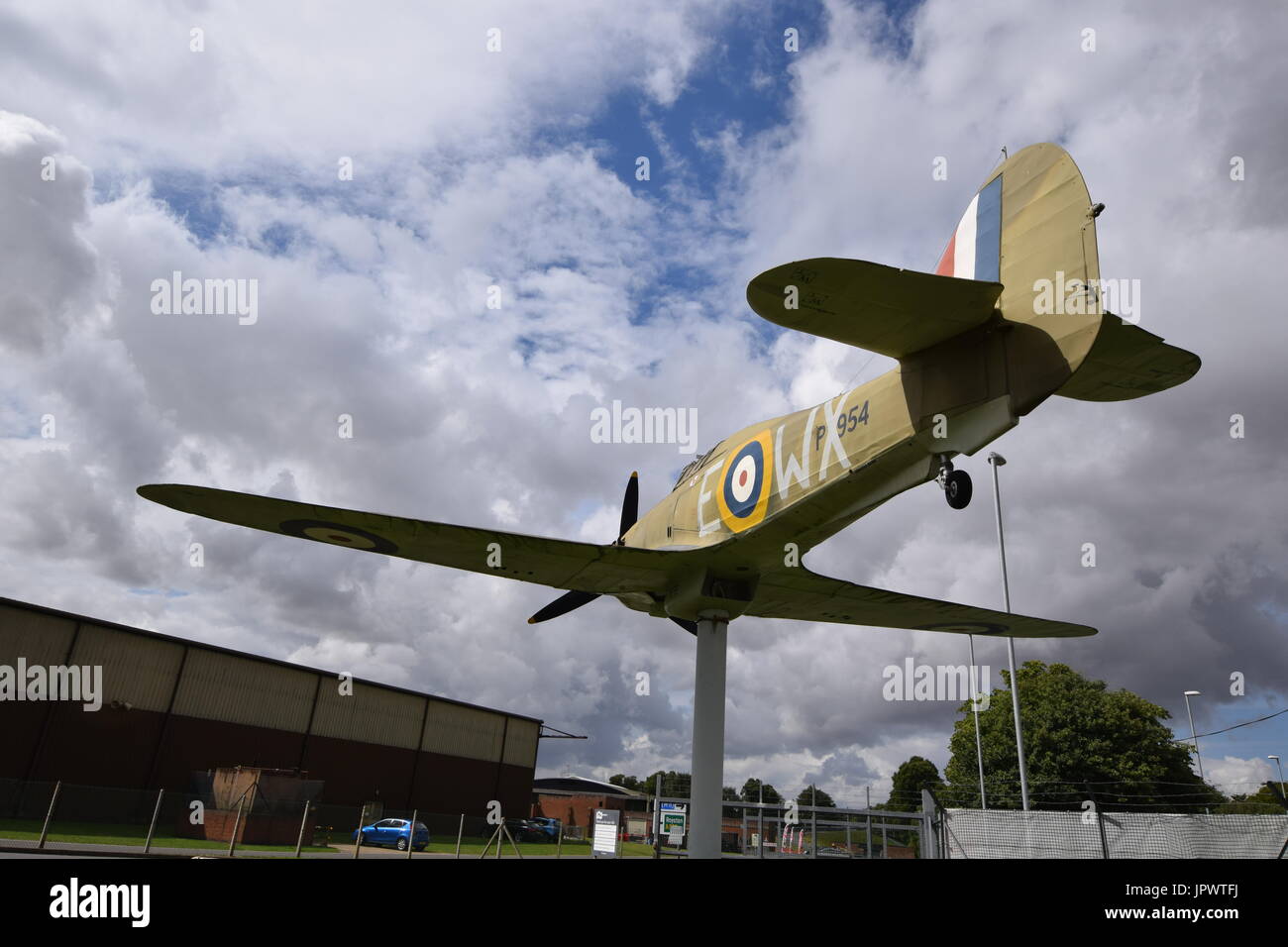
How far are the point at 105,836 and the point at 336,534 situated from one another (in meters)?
20.3

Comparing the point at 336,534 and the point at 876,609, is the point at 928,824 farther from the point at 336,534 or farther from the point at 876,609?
the point at 336,534

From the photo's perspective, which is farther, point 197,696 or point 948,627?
point 197,696

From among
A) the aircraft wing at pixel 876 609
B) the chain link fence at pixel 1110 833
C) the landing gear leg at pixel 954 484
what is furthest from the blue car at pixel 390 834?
the landing gear leg at pixel 954 484

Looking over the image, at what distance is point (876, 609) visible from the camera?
14125 mm

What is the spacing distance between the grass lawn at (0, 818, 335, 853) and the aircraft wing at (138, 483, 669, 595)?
14.8m

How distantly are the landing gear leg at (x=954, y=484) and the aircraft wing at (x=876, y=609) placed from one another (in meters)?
4.53

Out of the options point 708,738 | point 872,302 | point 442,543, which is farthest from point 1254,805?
point 442,543

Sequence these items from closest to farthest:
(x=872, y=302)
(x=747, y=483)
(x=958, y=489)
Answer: (x=872, y=302) → (x=958, y=489) → (x=747, y=483)

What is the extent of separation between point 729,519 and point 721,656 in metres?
2.31

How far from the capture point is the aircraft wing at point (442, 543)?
31.4 ft
